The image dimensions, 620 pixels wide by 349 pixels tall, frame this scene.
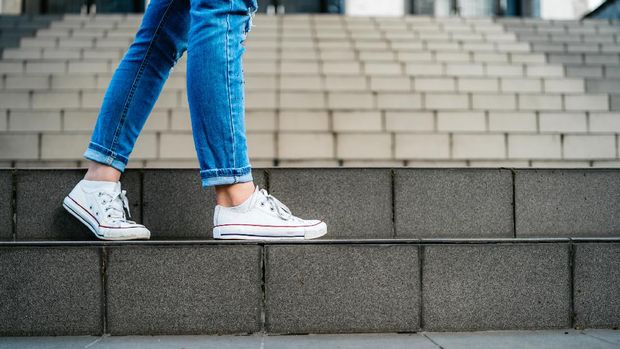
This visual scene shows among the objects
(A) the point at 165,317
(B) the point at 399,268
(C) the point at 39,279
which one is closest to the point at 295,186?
(B) the point at 399,268

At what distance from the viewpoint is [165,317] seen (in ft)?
4.58

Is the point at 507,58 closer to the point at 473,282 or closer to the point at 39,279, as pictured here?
the point at 473,282

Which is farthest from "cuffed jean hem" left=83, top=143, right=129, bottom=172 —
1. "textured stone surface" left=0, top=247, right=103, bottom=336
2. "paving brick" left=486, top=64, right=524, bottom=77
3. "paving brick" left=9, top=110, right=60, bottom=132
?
"paving brick" left=486, top=64, right=524, bottom=77

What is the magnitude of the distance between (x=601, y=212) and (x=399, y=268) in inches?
34.9

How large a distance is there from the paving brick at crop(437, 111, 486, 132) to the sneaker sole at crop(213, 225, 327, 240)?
2.84 metres

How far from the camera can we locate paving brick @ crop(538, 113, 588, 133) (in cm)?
407

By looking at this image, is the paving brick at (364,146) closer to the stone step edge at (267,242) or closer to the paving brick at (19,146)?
the stone step edge at (267,242)

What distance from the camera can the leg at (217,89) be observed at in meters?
1.32

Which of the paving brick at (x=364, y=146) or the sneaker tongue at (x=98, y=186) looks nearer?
the sneaker tongue at (x=98, y=186)

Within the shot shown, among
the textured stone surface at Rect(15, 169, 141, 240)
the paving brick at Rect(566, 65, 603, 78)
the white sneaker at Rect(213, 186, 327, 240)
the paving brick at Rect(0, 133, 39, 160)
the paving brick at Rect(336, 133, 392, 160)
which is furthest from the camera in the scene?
the paving brick at Rect(566, 65, 603, 78)

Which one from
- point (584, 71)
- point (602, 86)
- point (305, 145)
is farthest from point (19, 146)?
point (584, 71)

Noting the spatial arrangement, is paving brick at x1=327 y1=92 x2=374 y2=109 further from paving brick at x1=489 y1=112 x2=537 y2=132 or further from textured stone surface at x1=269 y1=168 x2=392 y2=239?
textured stone surface at x1=269 y1=168 x2=392 y2=239

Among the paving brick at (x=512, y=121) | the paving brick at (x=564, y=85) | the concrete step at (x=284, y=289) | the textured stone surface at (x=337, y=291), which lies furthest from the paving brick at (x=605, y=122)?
the textured stone surface at (x=337, y=291)

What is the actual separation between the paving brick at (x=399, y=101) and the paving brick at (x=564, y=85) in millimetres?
1502
